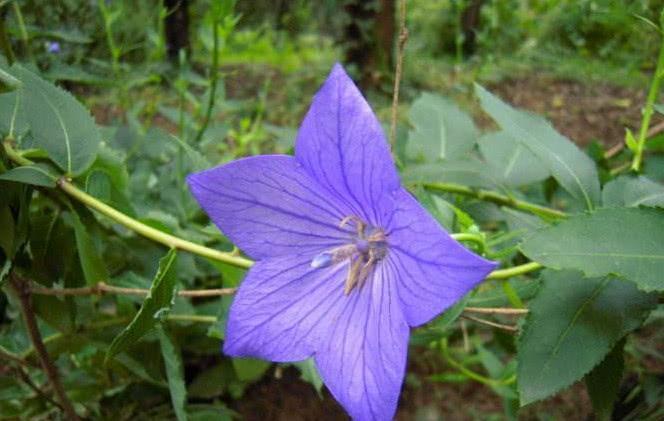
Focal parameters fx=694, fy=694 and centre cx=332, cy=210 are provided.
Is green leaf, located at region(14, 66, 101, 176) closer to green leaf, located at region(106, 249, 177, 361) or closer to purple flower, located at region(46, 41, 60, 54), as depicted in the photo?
green leaf, located at region(106, 249, 177, 361)

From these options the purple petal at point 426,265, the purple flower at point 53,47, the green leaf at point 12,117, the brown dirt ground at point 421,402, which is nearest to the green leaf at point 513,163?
the brown dirt ground at point 421,402

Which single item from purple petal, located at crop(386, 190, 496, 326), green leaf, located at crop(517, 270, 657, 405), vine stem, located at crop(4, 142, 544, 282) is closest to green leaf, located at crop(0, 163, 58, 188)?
vine stem, located at crop(4, 142, 544, 282)

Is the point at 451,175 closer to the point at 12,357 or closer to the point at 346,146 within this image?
the point at 346,146

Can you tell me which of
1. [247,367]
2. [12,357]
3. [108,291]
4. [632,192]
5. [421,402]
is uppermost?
[632,192]

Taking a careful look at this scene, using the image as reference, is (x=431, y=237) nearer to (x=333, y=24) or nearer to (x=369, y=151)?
(x=369, y=151)

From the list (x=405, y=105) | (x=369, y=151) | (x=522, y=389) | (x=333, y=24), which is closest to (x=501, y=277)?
(x=522, y=389)

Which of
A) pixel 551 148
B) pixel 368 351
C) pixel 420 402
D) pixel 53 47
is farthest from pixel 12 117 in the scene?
pixel 420 402
